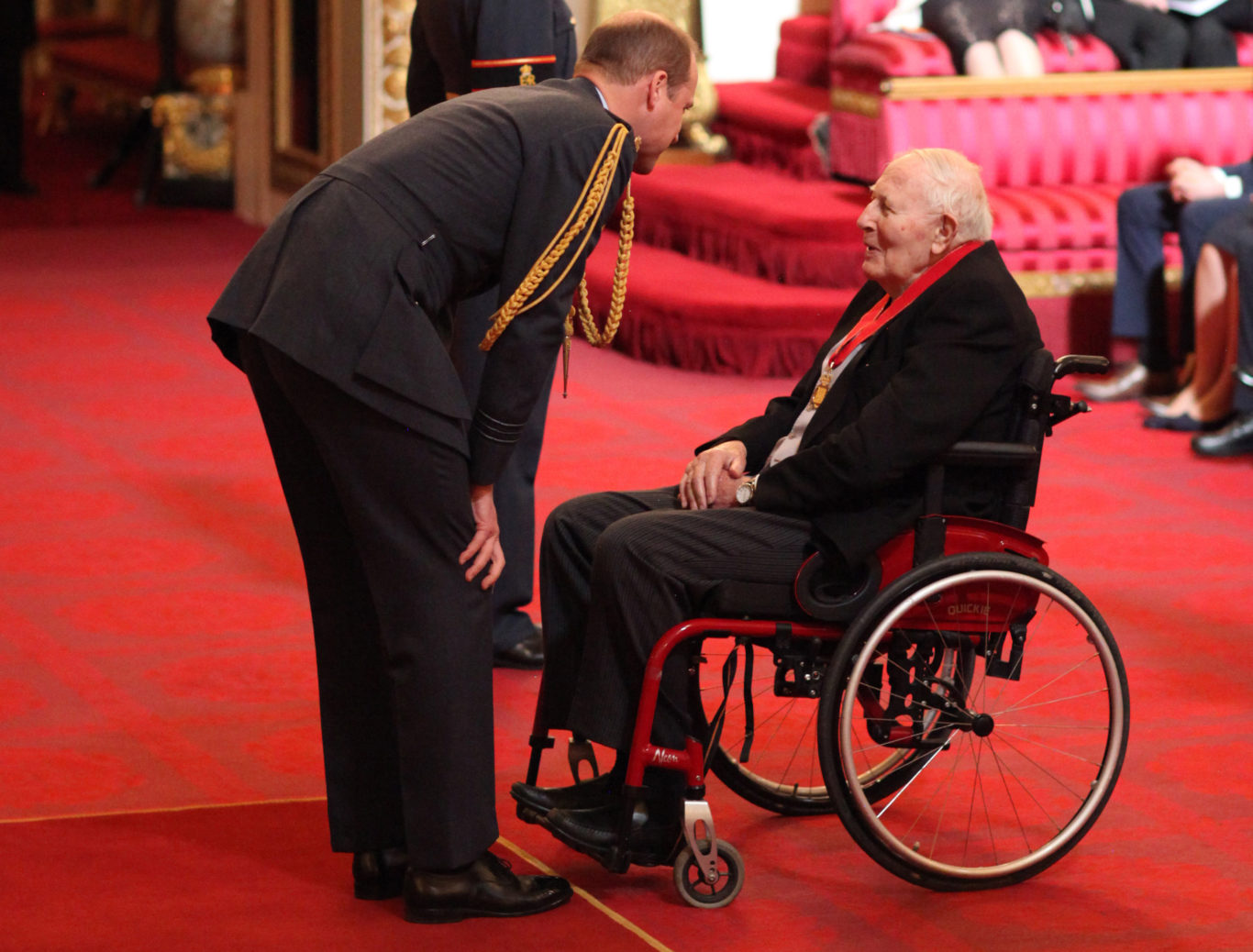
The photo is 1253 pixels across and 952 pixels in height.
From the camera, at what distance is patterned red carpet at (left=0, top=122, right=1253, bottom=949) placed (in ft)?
8.39

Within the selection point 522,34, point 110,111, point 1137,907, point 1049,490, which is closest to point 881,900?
point 1137,907

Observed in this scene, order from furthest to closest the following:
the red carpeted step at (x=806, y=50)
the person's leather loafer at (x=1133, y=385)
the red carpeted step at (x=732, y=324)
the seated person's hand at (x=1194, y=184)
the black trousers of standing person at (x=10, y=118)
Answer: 1. the black trousers of standing person at (x=10, y=118)
2. the red carpeted step at (x=806, y=50)
3. the red carpeted step at (x=732, y=324)
4. the person's leather loafer at (x=1133, y=385)
5. the seated person's hand at (x=1194, y=184)

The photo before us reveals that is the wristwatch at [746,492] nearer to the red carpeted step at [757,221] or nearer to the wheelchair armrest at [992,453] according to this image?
the wheelchair armrest at [992,453]

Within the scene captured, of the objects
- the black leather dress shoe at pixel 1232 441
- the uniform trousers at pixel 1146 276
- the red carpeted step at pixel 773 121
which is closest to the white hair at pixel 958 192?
the black leather dress shoe at pixel 1232 441

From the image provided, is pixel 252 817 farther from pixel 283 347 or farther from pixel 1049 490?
pixel 1049 490

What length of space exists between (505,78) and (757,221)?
3519 mm

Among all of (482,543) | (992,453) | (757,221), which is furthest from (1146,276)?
(482,543)

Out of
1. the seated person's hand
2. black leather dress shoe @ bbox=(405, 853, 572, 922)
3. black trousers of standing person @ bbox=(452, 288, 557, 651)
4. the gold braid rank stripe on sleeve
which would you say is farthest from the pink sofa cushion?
black leather dress shoe @ bbox=(405, 853, 572, 922)

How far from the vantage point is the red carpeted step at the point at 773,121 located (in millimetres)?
7668

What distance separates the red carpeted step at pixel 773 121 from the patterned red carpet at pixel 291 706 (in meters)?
1.65

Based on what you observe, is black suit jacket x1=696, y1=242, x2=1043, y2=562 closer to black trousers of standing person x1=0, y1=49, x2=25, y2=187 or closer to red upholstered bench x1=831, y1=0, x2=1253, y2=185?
red upholstered bench x1=831, y1=0, x2=1253, y2=185

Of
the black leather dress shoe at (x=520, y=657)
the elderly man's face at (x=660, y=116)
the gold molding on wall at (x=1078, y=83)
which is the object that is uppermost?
the elderly man's face at (x=660, y=116)

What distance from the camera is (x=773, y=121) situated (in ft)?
25.8

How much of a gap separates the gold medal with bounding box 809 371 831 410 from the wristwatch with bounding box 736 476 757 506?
0.51ft
